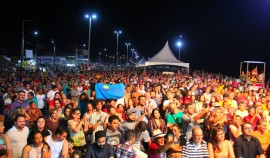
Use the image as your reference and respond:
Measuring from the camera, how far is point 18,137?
6.47 meters

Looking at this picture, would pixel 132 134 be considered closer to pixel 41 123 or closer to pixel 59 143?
pixel 59 143

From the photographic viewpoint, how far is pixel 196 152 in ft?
18.1

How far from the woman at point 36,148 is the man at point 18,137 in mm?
764

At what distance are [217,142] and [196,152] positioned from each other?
509 mm

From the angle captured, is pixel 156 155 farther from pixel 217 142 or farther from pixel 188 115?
pixel 188 115

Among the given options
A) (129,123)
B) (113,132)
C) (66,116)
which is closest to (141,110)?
(129,123)

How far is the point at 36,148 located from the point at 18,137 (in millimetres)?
891

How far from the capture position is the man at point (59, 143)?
618cm

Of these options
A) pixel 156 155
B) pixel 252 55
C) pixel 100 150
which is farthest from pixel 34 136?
pixel 252 55

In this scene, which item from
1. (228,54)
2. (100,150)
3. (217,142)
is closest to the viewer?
(100,150)

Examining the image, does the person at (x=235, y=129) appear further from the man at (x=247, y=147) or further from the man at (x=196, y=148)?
the man at (x=196, y=148)

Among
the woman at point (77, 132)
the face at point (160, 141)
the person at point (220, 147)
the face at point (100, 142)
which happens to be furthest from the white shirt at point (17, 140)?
the person at point (220, 147)

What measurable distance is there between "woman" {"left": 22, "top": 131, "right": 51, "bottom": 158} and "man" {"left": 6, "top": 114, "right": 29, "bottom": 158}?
0.76 m

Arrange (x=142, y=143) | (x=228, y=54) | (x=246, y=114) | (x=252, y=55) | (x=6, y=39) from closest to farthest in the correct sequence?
1. (x=142, y=143)
2. (x=246, y=114)
3. (x=252, y=55)
4. (x=228, y=54)
5. (x=6, y=39)
